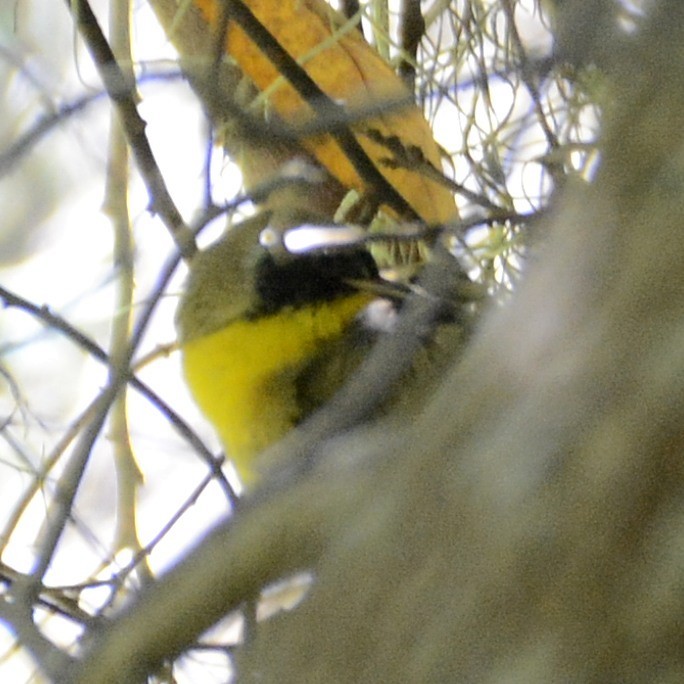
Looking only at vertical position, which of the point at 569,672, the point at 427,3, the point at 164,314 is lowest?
the point at 569,672

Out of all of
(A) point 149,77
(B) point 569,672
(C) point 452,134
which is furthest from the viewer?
(C) point 452,134

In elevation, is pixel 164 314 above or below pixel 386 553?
above

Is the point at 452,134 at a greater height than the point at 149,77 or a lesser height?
greater

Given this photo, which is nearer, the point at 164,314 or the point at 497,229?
the point at 497,229

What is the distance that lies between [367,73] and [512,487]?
2.01ft

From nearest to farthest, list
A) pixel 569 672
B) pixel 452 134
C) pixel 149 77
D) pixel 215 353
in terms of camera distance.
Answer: pixel 569 672, pixel 149 77, pixel 215 353, pixel 452 134

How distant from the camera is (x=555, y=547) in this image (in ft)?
0.65

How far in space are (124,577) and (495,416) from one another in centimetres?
38

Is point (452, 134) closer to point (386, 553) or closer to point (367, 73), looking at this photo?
point (367, 73)

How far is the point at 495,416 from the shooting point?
210mm

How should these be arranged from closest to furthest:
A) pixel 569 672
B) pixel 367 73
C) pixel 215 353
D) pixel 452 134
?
pixel 569 672 < pixel 215 353 < pixel 367 73 < pixel 452 134

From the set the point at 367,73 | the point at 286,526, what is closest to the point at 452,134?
the point at 367,73

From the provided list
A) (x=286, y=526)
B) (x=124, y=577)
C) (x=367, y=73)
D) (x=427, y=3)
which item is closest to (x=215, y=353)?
(x=124, y=577)

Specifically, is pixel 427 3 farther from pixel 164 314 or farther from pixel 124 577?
pixel 124 577
